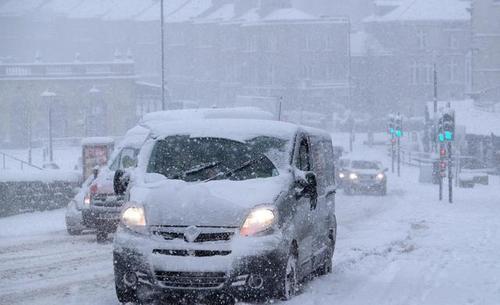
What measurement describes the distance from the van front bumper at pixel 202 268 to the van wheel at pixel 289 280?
193 millimetres

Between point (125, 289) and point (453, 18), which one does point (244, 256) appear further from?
point (453, 18)

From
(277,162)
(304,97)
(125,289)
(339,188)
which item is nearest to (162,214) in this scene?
(125,289)

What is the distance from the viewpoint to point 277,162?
1042 cm

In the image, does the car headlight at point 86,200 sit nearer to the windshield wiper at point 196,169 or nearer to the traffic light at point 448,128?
the windshield wiper at point 196,169

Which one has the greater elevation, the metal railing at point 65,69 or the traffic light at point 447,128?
the metal railing at point 65,69

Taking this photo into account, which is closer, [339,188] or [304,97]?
[339,188]

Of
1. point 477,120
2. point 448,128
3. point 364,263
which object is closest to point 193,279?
point 364,263

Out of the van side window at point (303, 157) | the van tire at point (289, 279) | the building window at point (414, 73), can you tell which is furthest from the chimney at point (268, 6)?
the van tire at point (289, 279)

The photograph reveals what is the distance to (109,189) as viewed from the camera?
17.4 m

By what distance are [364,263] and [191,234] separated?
5.13 m

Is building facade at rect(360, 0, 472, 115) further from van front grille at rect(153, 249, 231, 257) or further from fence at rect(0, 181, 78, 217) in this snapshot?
van front grille at rect(153, 249, 231, 257)

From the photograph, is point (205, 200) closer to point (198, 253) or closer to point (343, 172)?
point (198, 253)

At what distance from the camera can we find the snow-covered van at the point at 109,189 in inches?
680

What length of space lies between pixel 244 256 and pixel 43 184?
629 inches
